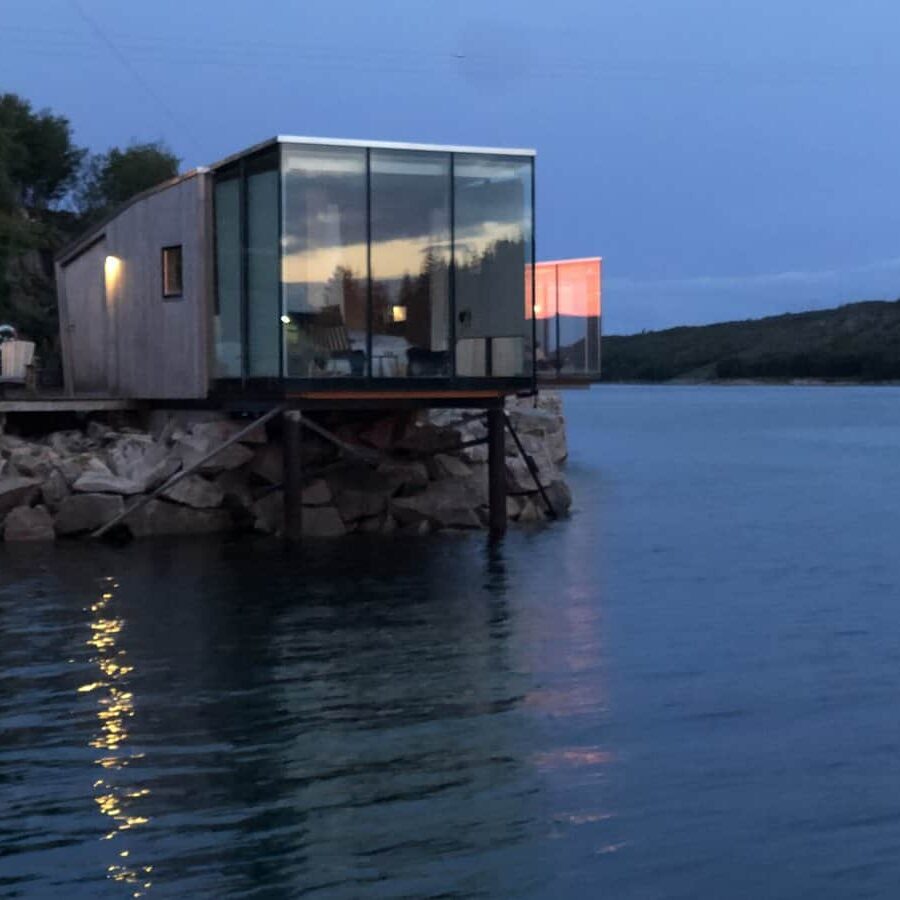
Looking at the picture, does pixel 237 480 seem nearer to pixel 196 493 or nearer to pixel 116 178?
pixel 196 493

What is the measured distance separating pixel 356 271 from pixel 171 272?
14.3 feet

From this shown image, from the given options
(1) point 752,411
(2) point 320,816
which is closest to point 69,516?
(2) point 320,816

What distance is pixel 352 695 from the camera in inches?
526

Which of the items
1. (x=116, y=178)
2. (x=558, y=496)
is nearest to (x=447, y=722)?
(x=558, y=496)

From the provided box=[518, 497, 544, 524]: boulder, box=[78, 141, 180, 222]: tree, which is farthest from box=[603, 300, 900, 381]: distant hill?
box=[518, 497, 544, 524]: boulder

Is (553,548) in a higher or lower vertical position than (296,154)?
Result: lower

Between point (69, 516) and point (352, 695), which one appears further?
point (69, 516)

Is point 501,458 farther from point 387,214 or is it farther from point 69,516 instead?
point 69,516

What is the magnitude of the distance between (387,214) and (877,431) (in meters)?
57.0

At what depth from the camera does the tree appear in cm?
5512

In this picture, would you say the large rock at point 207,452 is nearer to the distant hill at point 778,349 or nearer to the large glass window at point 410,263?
the large glass window at point 410,263

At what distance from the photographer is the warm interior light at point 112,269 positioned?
28.4m

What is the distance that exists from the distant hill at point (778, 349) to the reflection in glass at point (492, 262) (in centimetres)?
11529

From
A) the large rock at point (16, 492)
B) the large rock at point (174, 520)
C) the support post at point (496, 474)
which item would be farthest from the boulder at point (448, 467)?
the large rock at point (16, 492)
